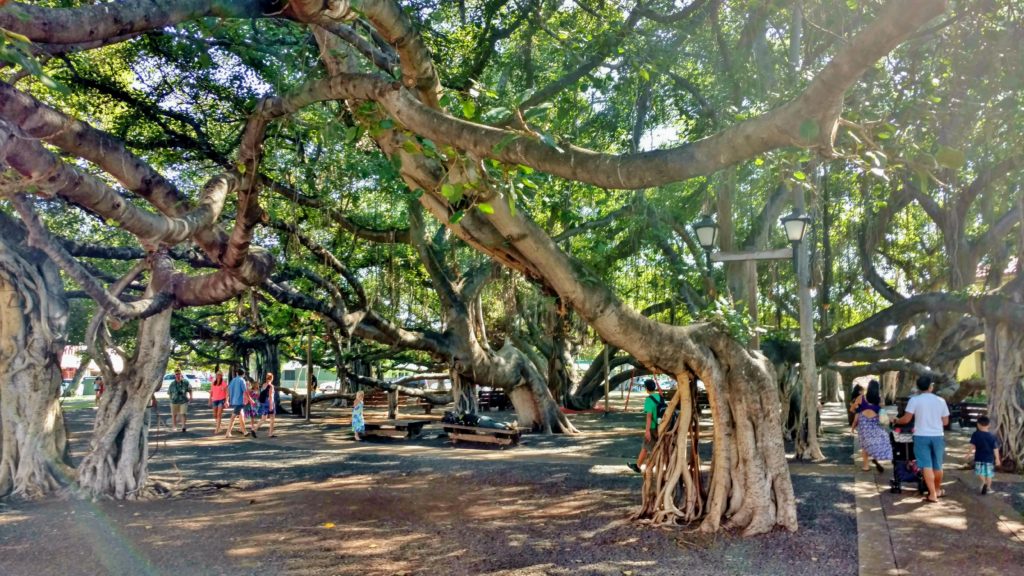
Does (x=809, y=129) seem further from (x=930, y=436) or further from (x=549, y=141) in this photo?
(x=930, y=436)

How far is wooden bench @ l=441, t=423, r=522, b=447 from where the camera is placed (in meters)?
13.6

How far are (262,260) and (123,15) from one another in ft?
10.8

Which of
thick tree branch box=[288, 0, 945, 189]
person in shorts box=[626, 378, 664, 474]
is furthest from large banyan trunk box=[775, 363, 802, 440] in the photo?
thick tree branch box=[288, 0, 945, 189]

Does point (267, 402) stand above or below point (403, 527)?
above

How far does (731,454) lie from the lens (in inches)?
272

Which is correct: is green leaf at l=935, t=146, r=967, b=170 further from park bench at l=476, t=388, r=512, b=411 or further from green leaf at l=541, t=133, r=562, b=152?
park bench at l=476, t=388, r=512, b=411

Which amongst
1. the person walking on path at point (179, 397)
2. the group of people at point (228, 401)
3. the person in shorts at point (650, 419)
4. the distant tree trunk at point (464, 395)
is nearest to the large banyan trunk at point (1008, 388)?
the person in shorts at point (650, 419)

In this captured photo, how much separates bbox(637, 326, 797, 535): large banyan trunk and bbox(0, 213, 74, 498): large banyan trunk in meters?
6.47

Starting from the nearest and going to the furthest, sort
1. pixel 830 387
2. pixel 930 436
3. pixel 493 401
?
pixel 930 436
pixel 493 401
pixel 830 387

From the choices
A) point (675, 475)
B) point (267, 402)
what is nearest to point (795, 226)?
point (675, 475)

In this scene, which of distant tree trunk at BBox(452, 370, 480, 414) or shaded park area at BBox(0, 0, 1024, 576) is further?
distant tree trunk at BBox(452, 370, 480, 414)

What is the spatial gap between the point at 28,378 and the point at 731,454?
7441 millimetres

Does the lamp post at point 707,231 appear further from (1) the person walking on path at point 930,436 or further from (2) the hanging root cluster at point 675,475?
(1) the person walking on path at point 930,436

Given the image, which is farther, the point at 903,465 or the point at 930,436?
the point at 903,465
